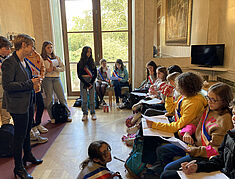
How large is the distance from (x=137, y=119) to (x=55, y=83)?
1.87m

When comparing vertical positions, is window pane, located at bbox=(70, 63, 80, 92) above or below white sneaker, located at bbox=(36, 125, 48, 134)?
above

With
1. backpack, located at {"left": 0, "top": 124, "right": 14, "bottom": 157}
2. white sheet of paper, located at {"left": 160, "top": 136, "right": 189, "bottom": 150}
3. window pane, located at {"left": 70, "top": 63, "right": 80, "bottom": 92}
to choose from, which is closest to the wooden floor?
backpack, located at {"left": 0, "top": 124, "right": 14, "bottom": 157}

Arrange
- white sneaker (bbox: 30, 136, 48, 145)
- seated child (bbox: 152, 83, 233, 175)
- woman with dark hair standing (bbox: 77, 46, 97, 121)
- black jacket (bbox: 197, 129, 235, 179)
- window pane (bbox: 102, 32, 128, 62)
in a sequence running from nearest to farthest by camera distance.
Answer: black jacket (bbox: 197, 129, 235, 179), seated child (bbox: 152, 83, 233, 175), white sneaker (bbox: 30, 136, 48, 145), woman with dark hair standing (bbox: 77, 46, 97, 121), window pane (bbox: 102, 32, 128, 62)

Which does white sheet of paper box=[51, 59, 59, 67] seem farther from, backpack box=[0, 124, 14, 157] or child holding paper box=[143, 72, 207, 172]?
child holding paper box=[143, 72, 207, 172]

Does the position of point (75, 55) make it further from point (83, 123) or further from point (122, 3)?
point (83, 123)

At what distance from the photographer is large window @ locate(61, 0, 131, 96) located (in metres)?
5.57

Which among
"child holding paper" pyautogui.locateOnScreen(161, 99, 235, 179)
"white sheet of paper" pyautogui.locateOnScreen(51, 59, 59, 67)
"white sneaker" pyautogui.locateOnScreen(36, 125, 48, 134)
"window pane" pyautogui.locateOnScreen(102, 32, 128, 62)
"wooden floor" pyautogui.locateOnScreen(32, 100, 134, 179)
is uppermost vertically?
"window pane" pyautogui.locateOnScreen(102, 32, 128, 62)

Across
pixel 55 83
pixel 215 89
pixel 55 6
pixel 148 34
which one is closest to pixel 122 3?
pixel 148 34

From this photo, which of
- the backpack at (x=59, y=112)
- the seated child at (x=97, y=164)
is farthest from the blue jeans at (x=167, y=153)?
the backpack at (x=59, y=112)

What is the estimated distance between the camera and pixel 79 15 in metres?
5.64

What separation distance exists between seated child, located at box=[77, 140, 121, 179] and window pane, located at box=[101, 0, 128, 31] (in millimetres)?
4721

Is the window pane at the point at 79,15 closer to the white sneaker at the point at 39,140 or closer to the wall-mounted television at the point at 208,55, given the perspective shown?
the wall-mounted television at the point at 208,55

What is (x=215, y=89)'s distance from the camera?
1.58m

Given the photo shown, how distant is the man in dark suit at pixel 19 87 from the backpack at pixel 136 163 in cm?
119
